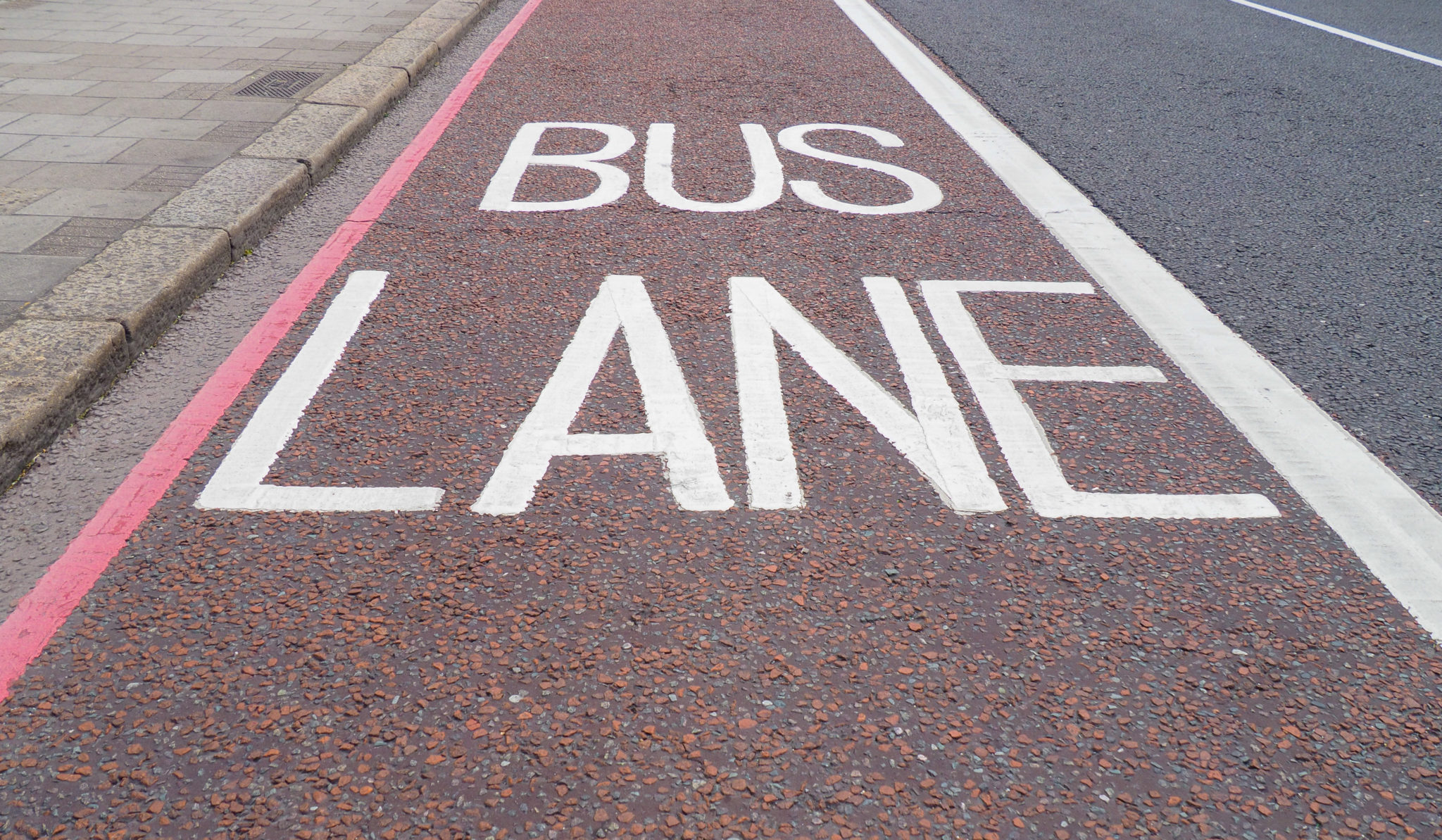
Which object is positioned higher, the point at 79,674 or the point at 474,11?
the point at 474,11

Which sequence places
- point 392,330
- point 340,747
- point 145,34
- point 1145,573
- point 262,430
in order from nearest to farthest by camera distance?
1. point 340,747
2. point 1145,573
3. point 262,430
4. point 392,330
5. point 145,34

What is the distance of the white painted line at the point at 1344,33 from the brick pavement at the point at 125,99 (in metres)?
8.04

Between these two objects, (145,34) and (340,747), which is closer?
(340,747)

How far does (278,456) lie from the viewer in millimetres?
2914

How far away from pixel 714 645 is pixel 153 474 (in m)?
1.66

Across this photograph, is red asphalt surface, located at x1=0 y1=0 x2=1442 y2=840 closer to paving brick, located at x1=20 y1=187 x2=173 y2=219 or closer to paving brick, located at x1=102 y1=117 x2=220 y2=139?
paving brick, located at x1=20 y1=187 x2=173 y2=219

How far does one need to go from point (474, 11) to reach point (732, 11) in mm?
2368

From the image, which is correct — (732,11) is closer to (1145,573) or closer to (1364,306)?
(1364,306)

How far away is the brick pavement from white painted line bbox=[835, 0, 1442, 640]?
3910 millimetres

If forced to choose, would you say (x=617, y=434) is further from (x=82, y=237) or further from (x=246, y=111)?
(x=246, y=111)

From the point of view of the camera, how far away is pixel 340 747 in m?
2.01

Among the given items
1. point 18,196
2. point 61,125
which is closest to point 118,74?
point 61,125

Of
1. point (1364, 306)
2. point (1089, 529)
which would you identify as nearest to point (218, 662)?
point (1089, 529)

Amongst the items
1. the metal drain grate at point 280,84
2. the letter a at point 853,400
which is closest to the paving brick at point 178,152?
the metal drain grate at point 280,84
